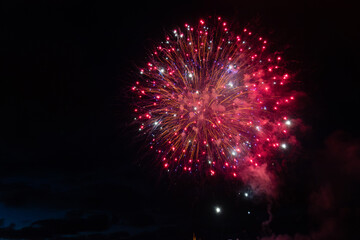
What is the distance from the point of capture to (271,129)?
11.5 meters

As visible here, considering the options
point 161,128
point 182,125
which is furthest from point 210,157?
point 161,128

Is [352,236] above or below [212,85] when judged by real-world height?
below

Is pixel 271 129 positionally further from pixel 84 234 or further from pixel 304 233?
pixel 84 234

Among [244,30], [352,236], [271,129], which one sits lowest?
[352,236]

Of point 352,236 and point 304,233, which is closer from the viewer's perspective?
point 352,236

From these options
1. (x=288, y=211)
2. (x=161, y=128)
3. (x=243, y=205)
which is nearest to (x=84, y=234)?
(x=243, y=205)

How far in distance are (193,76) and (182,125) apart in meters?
2.90

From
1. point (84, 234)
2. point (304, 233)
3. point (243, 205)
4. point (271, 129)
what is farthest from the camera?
point (84, 234)

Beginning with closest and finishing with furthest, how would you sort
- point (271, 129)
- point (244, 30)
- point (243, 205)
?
point (244, 30) → point (271, 129) → point (243, 205)

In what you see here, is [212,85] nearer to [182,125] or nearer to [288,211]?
[182,125]

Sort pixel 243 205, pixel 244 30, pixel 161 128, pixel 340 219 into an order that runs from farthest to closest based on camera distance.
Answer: pixel 243 205 → pixel 340 219 → pixel 161 128 → pixel 244 30

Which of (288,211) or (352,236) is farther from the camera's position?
(288,211)

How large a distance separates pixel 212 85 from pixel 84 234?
56.5m

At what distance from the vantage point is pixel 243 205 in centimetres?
3228
